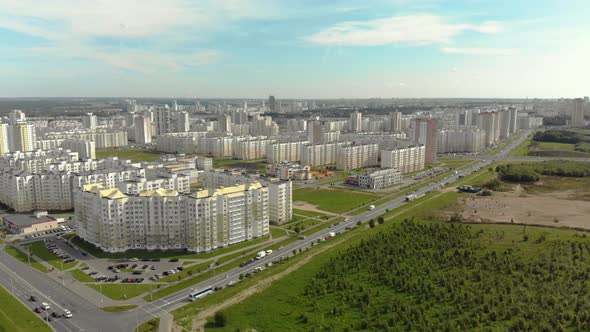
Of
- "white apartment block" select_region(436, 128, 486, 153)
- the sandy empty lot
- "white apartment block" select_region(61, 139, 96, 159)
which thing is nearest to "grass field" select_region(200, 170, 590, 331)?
the sandy empty lot

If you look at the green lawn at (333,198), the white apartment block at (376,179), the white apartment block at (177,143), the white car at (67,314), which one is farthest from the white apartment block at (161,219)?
the white apartment block at (177,143)

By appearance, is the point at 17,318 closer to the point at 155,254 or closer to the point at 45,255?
the point at 45,255

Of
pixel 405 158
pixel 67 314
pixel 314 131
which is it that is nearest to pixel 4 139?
pixel 314 131

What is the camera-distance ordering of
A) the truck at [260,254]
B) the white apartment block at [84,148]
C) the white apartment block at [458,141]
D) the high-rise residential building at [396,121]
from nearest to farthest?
the truck at [260,254], the white apartment block at [84,148], the white apartment block at [458,141], the high-rise residential building at [396,121]

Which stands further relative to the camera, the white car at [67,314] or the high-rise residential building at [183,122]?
the high-rise residential building at [183,122]

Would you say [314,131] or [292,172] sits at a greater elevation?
[314,131]

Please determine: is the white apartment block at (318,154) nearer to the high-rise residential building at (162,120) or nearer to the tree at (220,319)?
the tree at (220,319)

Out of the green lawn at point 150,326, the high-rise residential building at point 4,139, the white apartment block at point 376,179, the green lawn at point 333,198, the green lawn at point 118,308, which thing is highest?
the high-rise residential building at point 4,139
